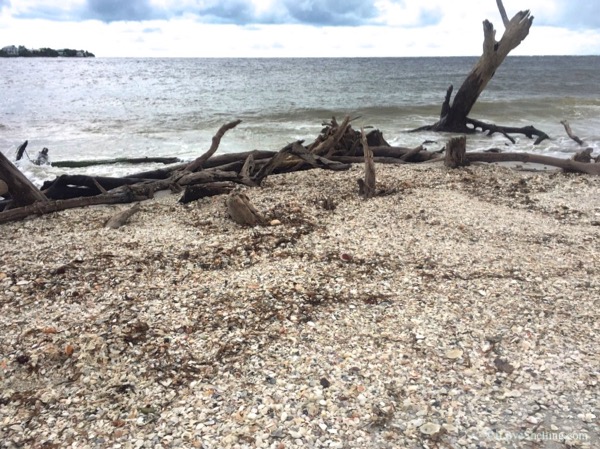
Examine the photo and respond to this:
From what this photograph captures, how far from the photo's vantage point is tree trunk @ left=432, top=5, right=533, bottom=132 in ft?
46.3

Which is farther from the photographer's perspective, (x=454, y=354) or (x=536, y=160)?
(x=536, y=160)

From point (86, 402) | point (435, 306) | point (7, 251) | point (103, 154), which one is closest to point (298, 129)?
point (103, 154)

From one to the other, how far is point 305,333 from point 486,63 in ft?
45.2

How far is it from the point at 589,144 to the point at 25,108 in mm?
28577

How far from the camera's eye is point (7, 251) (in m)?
6.06

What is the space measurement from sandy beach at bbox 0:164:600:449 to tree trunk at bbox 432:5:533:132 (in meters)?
9.24

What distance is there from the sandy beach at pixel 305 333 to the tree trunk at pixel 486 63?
924 centimetres

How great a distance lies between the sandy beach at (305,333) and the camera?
10.2 ft

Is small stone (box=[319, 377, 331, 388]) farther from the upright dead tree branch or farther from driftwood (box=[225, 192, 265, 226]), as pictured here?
the upright dead tree branch

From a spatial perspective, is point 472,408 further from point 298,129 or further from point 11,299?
point 298,129

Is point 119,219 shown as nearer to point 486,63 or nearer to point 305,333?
point 305,333

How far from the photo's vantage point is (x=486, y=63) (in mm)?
14922

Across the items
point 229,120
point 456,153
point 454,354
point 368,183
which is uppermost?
point 229,120

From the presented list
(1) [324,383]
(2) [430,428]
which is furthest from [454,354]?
(1) [324,383]
